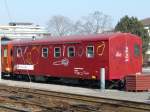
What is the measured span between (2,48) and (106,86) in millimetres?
12569

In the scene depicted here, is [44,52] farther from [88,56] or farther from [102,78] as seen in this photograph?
[102,78]

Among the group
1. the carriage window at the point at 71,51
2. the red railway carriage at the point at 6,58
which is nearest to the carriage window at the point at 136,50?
the carriage window at the point at 71,51

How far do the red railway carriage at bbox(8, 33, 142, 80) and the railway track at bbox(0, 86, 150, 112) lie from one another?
385 centimetres

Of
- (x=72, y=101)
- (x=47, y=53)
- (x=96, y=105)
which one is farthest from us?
(x=47, y=53)

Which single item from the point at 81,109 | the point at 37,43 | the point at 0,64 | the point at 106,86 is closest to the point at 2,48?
the point at 0,64

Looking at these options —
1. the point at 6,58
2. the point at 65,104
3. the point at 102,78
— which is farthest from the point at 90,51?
the point at 6,58

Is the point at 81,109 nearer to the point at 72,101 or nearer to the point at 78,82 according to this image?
the point at 72,101

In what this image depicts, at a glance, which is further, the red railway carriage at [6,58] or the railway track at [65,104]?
the red railway carriage at [6,58]

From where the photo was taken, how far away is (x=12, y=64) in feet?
110

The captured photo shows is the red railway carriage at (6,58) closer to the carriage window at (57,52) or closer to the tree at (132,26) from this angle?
the carriage window at (57,52)

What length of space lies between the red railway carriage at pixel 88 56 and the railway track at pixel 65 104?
12.6 ft

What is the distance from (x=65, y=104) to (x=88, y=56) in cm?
822

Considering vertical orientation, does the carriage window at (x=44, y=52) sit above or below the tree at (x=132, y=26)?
below

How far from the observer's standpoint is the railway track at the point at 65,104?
16.2 meters
